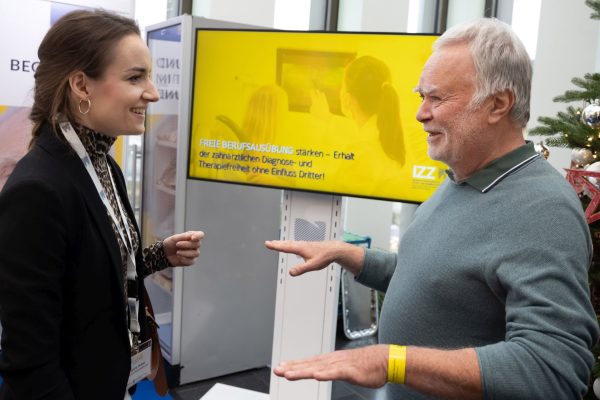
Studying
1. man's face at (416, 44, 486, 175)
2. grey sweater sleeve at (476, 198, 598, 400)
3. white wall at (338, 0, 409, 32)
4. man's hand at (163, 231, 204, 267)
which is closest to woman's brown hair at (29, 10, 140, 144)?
man's hand at (163, 231, 204, 267)

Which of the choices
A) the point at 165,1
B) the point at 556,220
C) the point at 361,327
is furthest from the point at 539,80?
the point at 556,220

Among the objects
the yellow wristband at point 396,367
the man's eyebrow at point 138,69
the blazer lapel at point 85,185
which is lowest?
the yellow wristband at point 396,367

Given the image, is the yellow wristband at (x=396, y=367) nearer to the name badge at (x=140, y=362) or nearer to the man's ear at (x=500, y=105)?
the man's ear at (x=500, y=105)

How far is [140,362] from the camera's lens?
5.05ft

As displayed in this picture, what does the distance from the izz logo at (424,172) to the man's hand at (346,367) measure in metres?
1.37

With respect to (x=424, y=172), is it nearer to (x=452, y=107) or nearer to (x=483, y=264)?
(x=452, y=107)

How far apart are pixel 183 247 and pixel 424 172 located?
111 cm

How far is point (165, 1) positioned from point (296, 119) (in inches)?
89.9

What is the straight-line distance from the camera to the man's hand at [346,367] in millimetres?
918

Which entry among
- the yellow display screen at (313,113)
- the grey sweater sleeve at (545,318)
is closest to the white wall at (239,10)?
the yellow display screen at (313,113)

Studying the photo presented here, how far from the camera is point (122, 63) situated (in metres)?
1.39

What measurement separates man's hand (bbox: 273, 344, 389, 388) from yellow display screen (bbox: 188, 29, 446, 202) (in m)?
1.38

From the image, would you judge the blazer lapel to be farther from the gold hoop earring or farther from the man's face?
the man's face

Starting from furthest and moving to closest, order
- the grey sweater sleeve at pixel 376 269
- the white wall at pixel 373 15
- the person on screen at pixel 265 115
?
the white wall at pixel 373 15, the person on screen at pixel 265 115, the grey sweater sleeve at pixel 376 269
